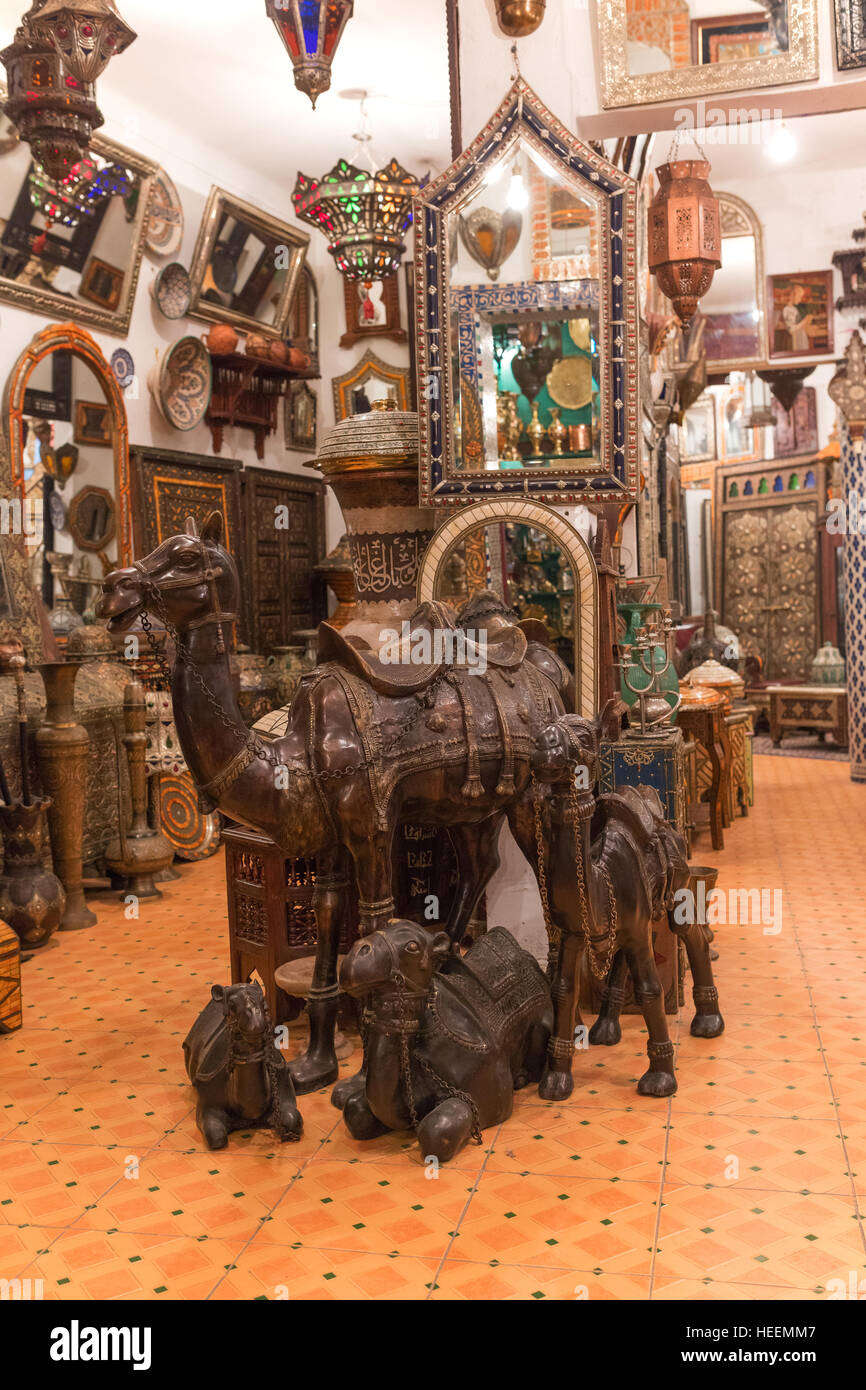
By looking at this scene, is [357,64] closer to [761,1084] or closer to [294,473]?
[294,473]

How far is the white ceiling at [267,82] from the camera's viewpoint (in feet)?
26.5

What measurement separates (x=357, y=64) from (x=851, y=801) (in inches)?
267

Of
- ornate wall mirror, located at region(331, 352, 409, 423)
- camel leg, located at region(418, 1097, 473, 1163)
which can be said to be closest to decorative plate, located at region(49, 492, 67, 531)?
ornate wall mirror, located at region(331, 352, 409, 423)

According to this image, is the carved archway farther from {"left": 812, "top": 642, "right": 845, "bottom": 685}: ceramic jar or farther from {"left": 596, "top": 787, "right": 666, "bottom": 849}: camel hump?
{"left": 812, "top": 642, "right": 845, "bottom": 685}: ceramic jar

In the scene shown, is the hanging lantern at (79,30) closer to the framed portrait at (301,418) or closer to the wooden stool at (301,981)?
the wooden stool at (301,981)

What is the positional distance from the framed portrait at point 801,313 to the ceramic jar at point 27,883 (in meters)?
8.59

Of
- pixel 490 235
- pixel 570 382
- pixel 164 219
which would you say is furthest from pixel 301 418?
pixel 570 382

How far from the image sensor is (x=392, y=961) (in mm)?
3764

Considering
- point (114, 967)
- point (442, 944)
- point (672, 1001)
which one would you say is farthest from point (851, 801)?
point (442, 944)

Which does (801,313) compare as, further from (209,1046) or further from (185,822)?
(209,1046)

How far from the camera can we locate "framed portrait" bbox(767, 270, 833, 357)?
38.6ft

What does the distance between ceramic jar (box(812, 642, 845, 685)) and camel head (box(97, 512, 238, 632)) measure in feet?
33.8

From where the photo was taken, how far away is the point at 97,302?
826 centimetres

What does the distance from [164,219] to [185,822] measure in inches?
172
